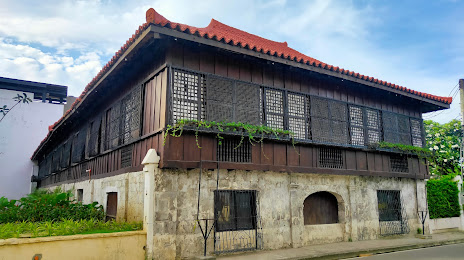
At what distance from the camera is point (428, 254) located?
10031 millimetres

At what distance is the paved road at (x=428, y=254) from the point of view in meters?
9.41

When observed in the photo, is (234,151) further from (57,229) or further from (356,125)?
(356,125)

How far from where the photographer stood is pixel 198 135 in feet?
28.7

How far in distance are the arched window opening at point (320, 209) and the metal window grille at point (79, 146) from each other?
10303mm

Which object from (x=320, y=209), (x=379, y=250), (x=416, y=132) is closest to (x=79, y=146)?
(x=320, y=209)

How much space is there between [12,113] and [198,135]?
76.1ft

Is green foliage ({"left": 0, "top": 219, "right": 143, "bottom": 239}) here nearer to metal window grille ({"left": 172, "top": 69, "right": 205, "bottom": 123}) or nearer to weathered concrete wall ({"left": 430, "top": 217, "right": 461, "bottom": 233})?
metal window grille ({"left": 172, "top": 69, "right": 205, "bottom": 123})

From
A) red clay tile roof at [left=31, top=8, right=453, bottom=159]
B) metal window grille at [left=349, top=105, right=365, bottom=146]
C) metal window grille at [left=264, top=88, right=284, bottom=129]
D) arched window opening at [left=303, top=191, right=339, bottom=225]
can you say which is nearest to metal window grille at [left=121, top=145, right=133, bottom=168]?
red clay tile roof at [left=31, top=8, right=453, bottom=159]

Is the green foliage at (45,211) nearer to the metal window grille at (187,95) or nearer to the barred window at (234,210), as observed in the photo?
the barred window at (234,210)

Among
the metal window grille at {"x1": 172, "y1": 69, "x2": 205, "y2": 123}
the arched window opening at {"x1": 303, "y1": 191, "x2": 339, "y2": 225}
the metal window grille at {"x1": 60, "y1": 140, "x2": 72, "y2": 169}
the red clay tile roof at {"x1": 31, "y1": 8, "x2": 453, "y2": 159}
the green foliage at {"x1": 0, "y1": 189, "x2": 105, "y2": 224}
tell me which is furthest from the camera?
the metal window grille at {"x1": 60, "y1": 140, "x2": 72, "y2": 169}

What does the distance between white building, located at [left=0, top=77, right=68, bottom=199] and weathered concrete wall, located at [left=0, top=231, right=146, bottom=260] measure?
22311 millimetres

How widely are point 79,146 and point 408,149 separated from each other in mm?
14669

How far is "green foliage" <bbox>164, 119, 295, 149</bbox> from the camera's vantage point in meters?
8.28

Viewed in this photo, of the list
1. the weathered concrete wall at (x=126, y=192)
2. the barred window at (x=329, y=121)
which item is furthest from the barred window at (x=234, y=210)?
the barred window at (x=329, y=121)
